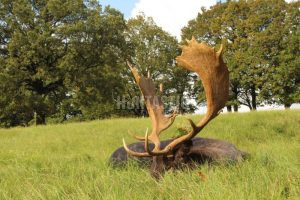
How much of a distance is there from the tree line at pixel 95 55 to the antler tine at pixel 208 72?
21590 mm

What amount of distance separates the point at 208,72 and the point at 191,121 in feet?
2.20

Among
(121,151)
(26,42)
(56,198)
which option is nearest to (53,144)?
(121,151)

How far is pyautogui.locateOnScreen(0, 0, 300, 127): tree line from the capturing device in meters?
28.2

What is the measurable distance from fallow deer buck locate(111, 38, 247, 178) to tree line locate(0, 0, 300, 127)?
2085cm

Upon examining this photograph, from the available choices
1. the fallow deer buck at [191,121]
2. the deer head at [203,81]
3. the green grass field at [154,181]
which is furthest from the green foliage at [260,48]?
the deer head at [203,81]

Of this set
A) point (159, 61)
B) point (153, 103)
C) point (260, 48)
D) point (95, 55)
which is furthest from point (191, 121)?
point (159, 61)

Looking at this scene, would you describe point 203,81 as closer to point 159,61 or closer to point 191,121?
point 191,121

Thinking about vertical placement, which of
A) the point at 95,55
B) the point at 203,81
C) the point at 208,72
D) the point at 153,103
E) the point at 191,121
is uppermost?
the point at 95,55

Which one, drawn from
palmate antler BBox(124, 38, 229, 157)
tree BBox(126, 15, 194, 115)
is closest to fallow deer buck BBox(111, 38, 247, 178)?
palmate antler BBox(124, 38, 229, 157)

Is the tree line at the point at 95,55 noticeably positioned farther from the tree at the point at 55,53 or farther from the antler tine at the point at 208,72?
the antler tine at the point at 208,72

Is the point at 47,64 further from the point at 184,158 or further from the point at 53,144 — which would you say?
the point at 184,158

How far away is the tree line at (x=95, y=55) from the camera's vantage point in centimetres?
2819

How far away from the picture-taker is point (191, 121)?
5.68 metres

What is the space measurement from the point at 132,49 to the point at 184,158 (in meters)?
25.6
